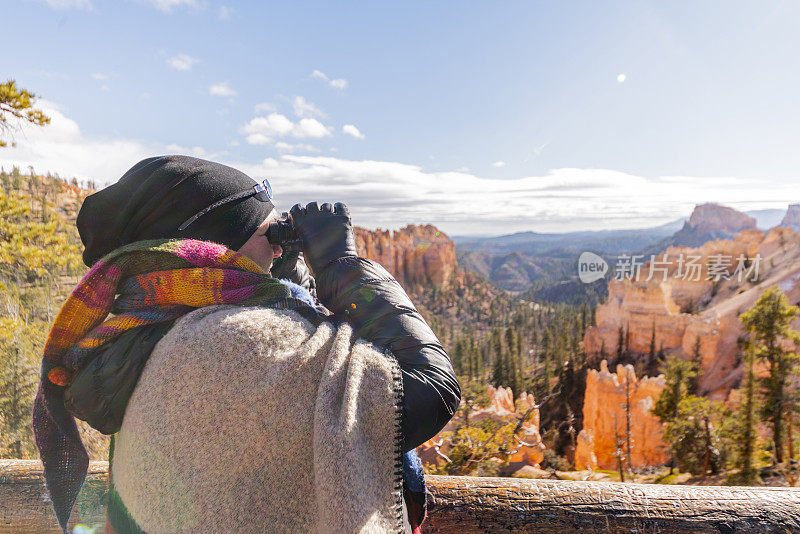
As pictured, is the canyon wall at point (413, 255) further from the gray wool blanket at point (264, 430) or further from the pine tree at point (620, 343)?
the gray wool blanket at point (264, 430)

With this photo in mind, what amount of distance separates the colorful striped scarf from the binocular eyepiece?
14cm

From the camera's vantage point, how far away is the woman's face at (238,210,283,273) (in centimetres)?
104

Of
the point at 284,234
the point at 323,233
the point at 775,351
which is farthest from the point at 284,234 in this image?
the point at 775,351

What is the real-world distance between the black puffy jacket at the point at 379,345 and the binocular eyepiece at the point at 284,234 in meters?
0.23

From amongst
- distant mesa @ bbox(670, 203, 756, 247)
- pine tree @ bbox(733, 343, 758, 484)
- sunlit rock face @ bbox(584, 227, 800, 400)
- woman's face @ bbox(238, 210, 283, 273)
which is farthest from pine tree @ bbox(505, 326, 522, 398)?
distant mesa @ bbox(670, 203, 756, 247)

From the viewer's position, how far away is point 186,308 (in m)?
0.85

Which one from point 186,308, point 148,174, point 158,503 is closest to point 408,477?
point 158,503

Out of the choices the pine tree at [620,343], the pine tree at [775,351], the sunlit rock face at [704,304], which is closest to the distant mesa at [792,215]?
the sunlit rock face at [704,304]

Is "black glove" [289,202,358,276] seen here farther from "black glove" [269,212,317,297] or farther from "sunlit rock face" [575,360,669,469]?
"sunlit rock face" [575,360,669,469]

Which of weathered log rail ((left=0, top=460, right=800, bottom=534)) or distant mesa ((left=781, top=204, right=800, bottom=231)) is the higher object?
distant mesa ((left=781, top=204, right=800, bottom=231))

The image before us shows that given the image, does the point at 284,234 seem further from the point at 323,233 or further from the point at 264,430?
the point at 264,430

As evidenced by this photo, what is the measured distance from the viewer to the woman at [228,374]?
0.71m

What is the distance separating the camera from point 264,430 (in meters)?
0.73

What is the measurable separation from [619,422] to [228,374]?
2144 centimetres
